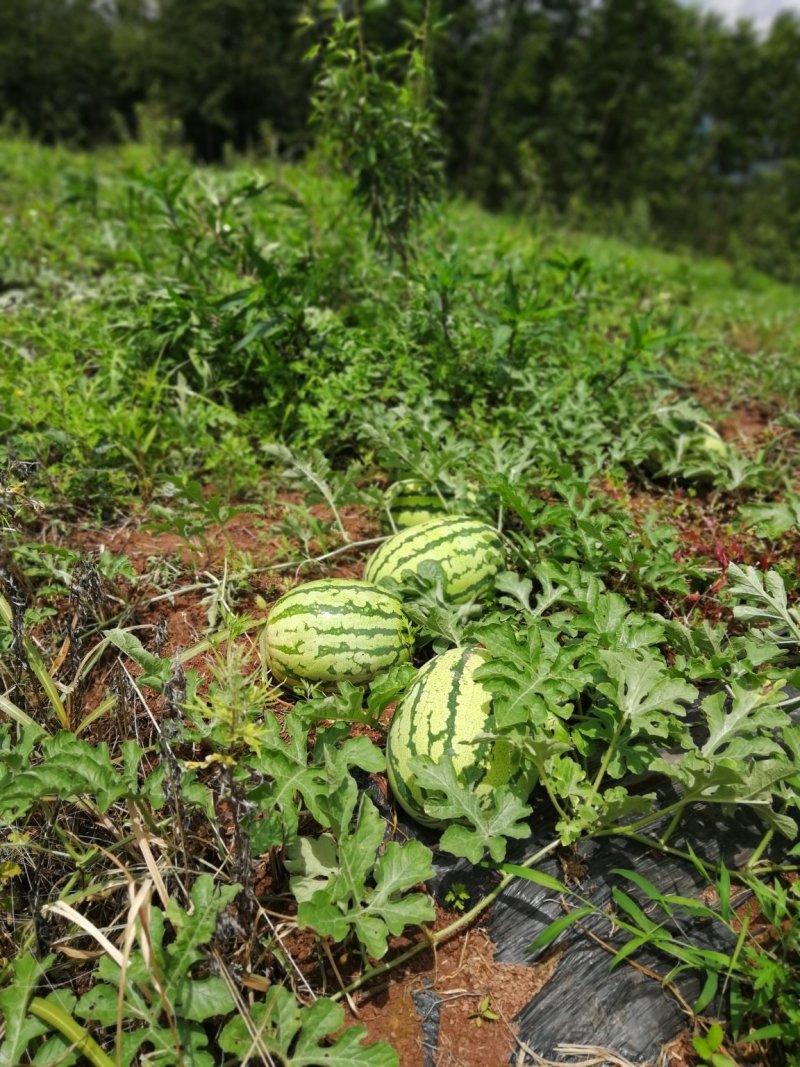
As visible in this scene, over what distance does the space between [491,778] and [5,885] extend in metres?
1.28

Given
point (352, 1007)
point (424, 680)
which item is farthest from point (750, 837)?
point (352, 1007)

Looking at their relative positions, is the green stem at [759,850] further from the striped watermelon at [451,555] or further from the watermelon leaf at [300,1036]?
the striped watermelon at [451,555]

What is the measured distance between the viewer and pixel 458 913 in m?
1.66

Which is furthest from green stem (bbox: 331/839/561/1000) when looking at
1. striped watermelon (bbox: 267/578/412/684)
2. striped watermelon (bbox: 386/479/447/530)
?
striped watermelon (bbox: 386/479/447/530)

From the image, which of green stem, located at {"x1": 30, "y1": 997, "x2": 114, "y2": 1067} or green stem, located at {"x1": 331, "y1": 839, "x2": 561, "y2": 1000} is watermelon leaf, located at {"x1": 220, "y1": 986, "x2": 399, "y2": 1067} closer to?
green stem, located at {"x1": 331, "y1": 839, "x2": 561, "y2": 1000}

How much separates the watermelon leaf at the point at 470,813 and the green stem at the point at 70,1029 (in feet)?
2.63

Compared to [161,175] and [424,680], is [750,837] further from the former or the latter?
[161,175]

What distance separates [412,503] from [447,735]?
117 centimetres

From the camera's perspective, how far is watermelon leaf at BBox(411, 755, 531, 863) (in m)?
1.53

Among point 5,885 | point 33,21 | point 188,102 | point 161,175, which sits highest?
point 33,21

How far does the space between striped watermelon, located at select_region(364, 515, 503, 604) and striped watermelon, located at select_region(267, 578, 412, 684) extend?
168 millimetres

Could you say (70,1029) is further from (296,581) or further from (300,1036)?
(296,581)

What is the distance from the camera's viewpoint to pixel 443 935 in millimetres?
1589

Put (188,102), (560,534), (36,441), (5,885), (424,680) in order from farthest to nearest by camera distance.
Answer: (188,102) → (36,441) → (560,534) → (424,680) → (5,885)
